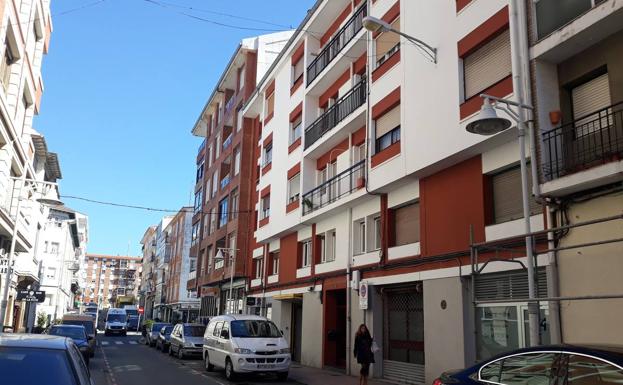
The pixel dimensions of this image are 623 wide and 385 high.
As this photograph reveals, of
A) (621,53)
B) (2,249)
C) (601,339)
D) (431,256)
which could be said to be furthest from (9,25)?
(601,339)

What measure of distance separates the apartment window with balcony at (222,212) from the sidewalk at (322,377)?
19.0 metres

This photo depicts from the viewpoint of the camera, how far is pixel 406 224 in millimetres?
16656

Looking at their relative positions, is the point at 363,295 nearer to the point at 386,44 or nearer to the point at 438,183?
the point at 438,183

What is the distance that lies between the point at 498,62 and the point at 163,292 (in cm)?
7284

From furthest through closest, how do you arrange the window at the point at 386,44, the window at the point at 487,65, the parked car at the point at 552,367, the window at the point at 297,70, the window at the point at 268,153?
the window at the point at 268,153 → the window at the point at 297,70 → the window at the point at 386,44 → the window at the point at 487,65 → the parked car at the point at 552,367

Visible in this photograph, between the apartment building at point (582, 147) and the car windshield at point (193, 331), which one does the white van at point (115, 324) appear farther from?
the apartment building at point (582, 147)

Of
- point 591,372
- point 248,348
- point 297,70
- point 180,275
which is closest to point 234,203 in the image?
A: point 297,70

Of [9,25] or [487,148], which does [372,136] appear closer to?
[487,148]

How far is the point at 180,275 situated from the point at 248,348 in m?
50.2

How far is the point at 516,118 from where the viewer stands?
36.4 ft

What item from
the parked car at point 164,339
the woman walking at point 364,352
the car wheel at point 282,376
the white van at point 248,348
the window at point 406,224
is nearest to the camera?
the woman walking at point 364,352

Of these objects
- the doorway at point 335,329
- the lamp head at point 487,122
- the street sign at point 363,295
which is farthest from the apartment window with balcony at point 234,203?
the lamp head at point 487,122

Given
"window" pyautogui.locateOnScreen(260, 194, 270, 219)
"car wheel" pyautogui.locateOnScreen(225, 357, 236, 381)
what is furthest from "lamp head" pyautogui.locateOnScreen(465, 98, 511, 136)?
"window" pyautogui.locateOnScreen(260, 194, 270, 219)

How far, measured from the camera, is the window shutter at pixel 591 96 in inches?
420
